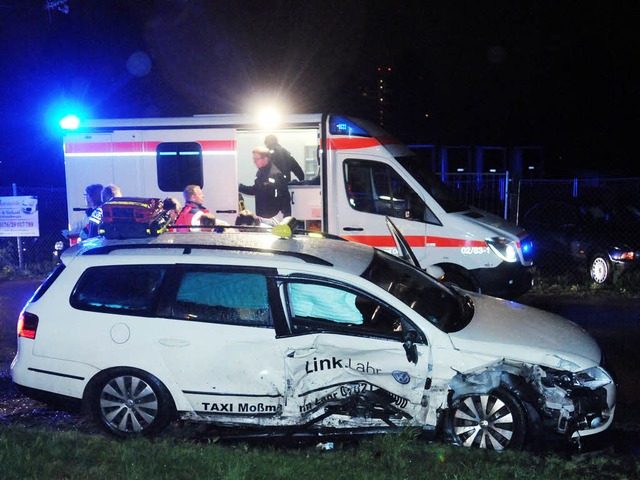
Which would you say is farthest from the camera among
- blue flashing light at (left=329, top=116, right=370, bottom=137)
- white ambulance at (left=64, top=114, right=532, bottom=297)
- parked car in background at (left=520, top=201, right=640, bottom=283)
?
parked car in background at (left=520, top=201, right=640, bottom=283)

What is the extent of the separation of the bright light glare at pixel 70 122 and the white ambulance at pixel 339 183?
9 centimetres

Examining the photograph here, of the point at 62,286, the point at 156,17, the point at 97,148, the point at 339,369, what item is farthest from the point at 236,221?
the point at 156,17

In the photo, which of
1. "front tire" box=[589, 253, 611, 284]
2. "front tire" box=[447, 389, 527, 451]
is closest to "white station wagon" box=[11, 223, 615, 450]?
"front tire" box=[447, 389, 527, 451]

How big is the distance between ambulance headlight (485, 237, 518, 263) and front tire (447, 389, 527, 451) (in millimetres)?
4441

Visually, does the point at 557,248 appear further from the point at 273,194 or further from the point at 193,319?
the point at 193,319

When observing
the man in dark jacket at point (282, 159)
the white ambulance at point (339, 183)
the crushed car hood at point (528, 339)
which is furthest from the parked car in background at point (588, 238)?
the crushed car hood at point (528, 339)

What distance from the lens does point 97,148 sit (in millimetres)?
10289

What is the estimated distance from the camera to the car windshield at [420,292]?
5105 mm

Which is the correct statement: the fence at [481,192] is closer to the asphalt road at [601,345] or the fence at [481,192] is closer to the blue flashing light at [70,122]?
the asphalt road at [601,345]

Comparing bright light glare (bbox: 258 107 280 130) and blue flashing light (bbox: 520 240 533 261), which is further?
bright light glare (bbox: 258 107 280 130)

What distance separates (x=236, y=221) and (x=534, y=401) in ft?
18.4

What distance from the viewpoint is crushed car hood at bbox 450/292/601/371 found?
4.85 m

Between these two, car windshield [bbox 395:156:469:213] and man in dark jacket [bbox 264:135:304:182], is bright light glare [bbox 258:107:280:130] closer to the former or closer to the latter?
man in dark jacket [bbox 264:135:304:182]

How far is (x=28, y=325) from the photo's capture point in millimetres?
5211
